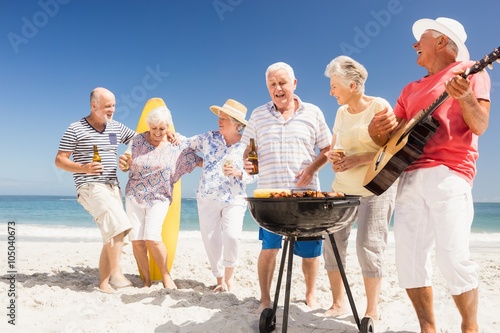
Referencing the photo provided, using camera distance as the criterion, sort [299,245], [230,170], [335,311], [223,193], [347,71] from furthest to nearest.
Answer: [223,193] → [230,170] → [299,245] → [335,311] → [347,71]

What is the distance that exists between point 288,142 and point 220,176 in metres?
1.22

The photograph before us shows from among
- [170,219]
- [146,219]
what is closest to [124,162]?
[146,219]

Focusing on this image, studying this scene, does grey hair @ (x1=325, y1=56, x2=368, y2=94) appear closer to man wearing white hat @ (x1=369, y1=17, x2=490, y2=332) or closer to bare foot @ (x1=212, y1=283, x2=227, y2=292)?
man wearing white hat @ (x1=369, y1=17, x2=490, y2=332)

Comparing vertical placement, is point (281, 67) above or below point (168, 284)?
above

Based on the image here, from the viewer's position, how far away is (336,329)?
340 cm

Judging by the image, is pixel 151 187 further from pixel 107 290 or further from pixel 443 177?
pixel 443 177

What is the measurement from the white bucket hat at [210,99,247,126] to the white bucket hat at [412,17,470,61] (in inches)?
90.0

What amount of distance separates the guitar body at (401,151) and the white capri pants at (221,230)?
2047 mm

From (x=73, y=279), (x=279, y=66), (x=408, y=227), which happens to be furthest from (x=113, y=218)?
(x=408, y=227)

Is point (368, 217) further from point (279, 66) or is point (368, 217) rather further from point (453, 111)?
point (279, 66)

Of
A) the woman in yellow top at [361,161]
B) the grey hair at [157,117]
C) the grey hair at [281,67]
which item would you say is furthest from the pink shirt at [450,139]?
the grey hair at [157,117]

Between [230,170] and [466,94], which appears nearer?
[466,94]

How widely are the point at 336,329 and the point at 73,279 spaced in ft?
11.1

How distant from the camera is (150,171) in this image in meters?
A: 4.90
